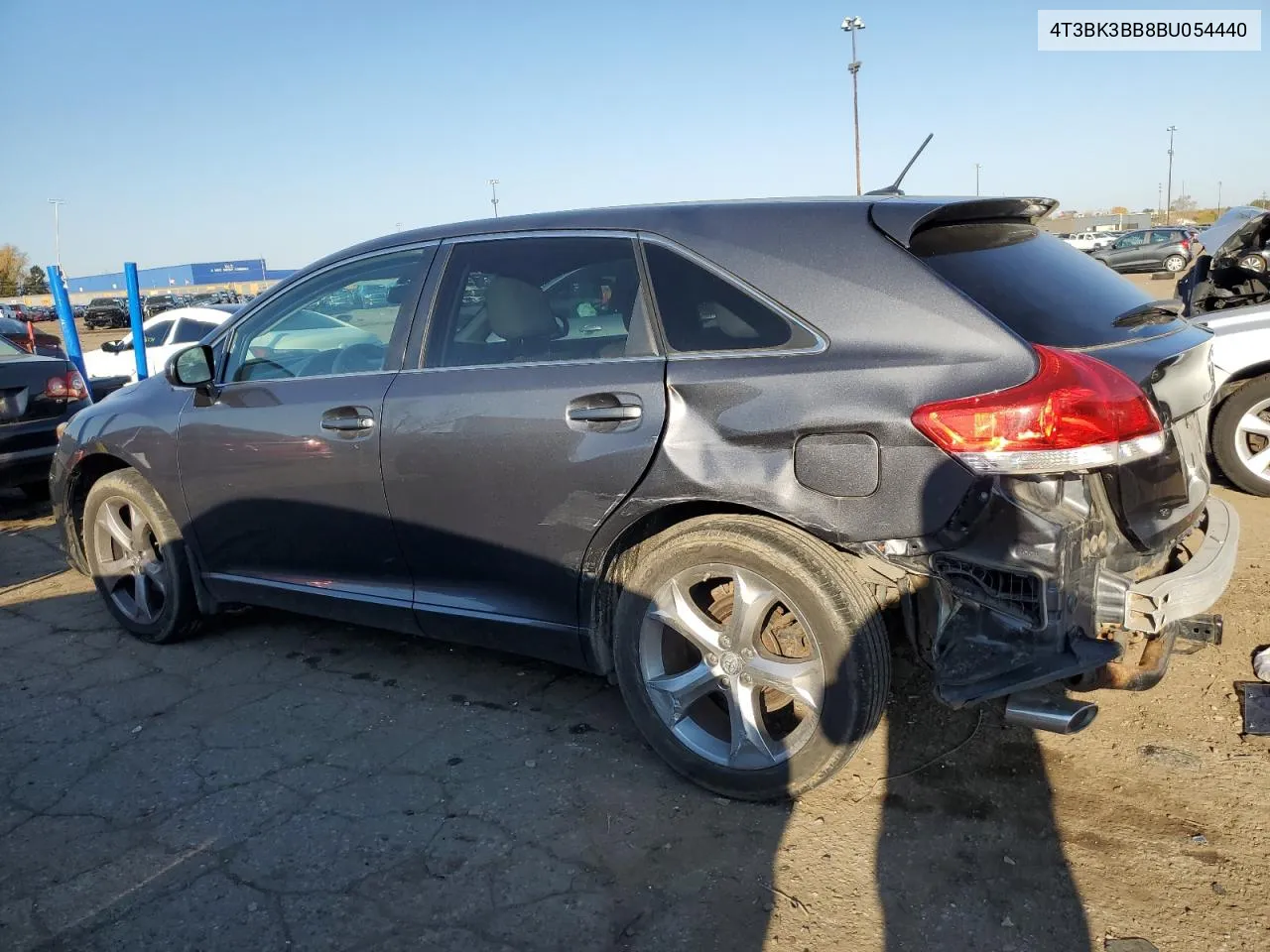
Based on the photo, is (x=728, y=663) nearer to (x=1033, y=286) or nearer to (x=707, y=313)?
(x=707, y=313)

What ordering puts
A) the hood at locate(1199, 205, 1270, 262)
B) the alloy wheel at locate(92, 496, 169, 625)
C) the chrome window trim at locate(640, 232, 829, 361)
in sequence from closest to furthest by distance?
the chrome window trim at locate(640, 232, 829, 361)
the alloy wheel at locate(92, 496, 169, 625)
the hood at locate(1199, 205, 1270, 262)

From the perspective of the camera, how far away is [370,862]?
274cm

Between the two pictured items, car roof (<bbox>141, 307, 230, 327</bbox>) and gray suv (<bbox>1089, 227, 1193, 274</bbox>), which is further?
gray suv (<bbox>1089, 227, 1193, 274</bbox>)

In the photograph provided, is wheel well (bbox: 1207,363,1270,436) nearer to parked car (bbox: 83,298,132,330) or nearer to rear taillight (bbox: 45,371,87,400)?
rear taillight (bbox: 45,371,87,400)

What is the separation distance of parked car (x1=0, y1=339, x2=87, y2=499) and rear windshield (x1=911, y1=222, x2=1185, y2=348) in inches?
259

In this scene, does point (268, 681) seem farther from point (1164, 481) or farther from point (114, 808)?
→ point (1164, 481)

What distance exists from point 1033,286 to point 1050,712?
119 centimetres

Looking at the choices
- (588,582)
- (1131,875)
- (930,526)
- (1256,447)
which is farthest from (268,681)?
(1256,447)

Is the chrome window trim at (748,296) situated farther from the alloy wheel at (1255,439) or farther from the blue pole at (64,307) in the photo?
the blue pole at (64,307)

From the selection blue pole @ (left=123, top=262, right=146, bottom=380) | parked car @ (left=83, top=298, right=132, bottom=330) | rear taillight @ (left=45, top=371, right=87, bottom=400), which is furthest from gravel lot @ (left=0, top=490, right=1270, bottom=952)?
parked car @ (left=83, top=298, right=132, bottom=330)

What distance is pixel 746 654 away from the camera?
9.29 ft

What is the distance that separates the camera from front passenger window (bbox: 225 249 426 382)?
3635mm

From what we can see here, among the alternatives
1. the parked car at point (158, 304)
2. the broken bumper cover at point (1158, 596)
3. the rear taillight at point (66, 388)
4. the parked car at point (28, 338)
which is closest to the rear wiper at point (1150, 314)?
the broken bumper cover at point (1158, 596)

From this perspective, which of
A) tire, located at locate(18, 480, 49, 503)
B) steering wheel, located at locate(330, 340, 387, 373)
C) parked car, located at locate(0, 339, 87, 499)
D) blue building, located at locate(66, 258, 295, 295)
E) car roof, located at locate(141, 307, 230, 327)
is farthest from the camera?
blue building, located at locate(66, 258, 295, 295)
